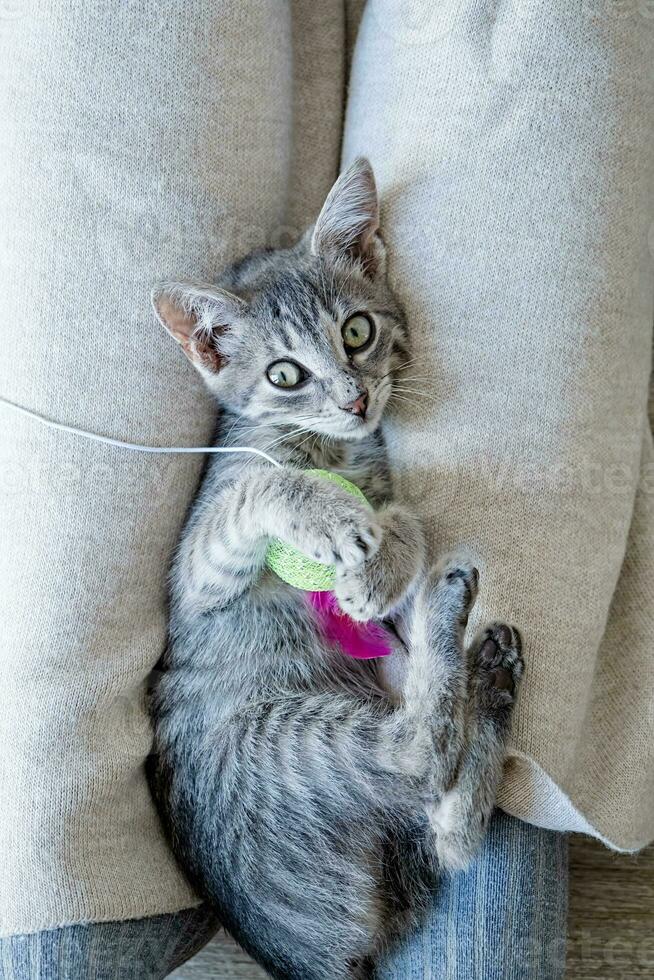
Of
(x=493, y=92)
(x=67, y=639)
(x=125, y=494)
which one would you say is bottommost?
(x=67, y=639)

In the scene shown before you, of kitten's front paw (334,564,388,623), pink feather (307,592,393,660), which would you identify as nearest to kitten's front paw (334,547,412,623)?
kitten's front paw (334,564,388,623)

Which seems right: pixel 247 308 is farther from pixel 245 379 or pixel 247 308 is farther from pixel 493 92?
pixel 493 92

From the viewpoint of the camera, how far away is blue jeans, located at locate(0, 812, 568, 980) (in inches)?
45.1

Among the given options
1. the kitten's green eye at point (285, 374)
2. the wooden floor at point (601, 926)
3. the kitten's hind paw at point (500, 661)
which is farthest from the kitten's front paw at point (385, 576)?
the wooden floor at point (601, 926)

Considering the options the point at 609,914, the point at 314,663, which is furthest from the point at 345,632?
the point at 609,914

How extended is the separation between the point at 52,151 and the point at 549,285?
0.83m

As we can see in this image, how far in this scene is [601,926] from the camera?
156 centimetres

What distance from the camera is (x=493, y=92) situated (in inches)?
50.7

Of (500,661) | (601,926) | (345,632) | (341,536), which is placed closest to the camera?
(341,536)

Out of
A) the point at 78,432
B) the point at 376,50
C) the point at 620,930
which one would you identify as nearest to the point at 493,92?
the point at 376,50

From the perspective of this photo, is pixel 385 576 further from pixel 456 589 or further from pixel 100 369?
pixel 100 369

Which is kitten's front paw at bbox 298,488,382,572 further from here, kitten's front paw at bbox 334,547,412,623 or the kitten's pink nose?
the kitten's pink nose

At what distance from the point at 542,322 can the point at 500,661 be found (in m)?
0.54

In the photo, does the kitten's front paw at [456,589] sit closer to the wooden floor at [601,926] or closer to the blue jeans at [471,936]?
the blue jeans at [471,936]
